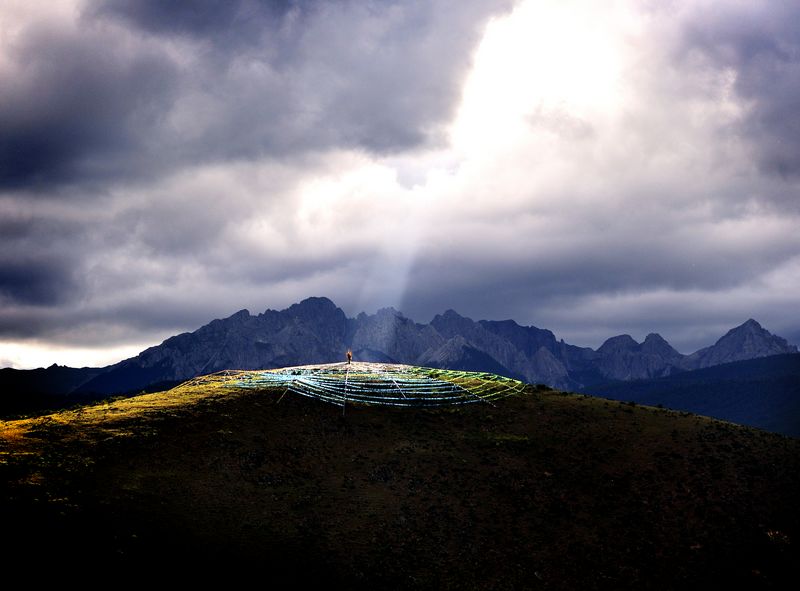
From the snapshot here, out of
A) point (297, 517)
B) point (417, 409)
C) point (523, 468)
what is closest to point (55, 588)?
point (297, 517)

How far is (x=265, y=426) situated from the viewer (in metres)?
71.4

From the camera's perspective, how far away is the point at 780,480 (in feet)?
213

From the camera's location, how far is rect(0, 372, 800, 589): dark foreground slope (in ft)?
156

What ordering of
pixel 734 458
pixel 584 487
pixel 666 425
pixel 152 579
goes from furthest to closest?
pixel 666 425
pixel 734 458
pixel 584 487
pixel 152 579

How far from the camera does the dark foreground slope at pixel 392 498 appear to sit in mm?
47438

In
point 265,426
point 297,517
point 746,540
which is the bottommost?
point 746,540

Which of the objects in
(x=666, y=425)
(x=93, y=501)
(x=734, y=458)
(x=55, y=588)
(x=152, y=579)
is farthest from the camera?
(x=666, y=425)

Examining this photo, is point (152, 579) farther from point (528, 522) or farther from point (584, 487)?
point (584, 487)

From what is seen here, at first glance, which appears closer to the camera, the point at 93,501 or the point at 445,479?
the point at 93,501

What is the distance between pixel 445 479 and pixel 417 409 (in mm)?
20470

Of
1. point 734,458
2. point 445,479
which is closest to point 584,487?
point 445,479

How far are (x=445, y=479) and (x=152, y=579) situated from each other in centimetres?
2925

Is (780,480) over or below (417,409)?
below

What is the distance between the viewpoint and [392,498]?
195 feet
